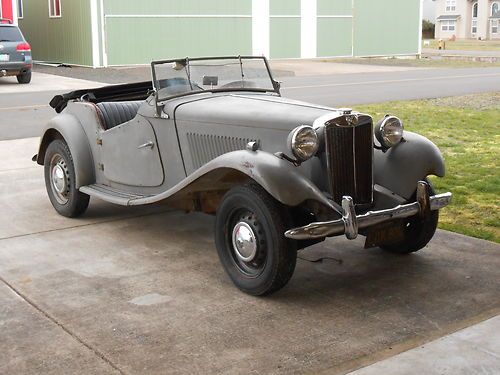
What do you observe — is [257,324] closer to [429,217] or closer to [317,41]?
[429,217]

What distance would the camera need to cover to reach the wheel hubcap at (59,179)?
22.3 ft

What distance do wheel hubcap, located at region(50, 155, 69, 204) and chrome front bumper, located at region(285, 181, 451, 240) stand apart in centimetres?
307

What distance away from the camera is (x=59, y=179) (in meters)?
6.85

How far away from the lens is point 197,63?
615 centimetres

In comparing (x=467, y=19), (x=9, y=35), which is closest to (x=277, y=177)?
(x=9, y=35)

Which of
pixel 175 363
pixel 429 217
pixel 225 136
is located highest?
pixel 225 136

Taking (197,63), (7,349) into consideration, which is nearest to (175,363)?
(7,349)

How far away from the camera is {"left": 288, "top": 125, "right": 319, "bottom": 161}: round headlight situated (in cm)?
458

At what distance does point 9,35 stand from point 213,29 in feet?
35.7

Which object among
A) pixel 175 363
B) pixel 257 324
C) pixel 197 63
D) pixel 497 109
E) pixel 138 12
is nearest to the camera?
pixel 175 363

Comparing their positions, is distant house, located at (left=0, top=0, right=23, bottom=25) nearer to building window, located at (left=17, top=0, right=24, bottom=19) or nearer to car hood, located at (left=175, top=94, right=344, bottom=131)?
building window, located at (left=17, top=0, right=24, bottom=19)

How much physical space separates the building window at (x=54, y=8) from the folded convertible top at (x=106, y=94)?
23.7 meters

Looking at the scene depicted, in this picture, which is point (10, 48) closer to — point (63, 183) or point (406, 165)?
point (63, 183)

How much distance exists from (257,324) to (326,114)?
1533 mm
